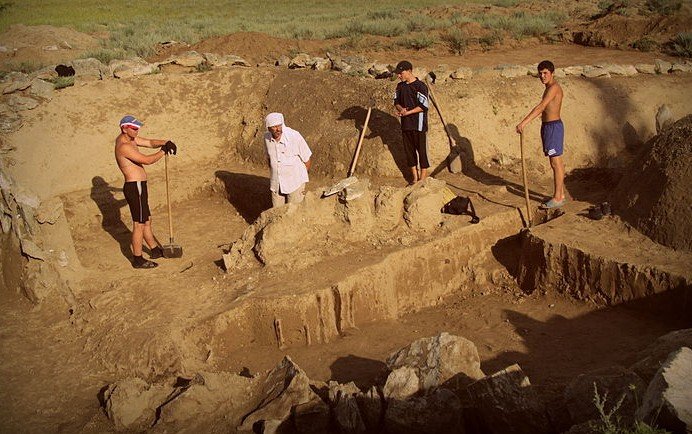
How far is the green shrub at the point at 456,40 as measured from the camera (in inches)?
717

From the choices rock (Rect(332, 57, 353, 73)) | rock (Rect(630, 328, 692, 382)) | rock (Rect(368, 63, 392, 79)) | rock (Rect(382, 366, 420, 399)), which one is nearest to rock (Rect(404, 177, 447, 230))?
rock (Rect(382, 366, 420, 399))

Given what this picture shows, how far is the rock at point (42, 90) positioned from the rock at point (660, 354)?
10.3m

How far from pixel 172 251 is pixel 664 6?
56.0 ft

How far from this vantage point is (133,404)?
240 inches

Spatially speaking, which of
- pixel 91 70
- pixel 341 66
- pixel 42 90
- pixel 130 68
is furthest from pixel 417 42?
pixel 42 90

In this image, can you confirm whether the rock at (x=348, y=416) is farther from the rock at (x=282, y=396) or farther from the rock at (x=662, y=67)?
the rock at (x=662, y=67)

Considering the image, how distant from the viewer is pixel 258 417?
5629 mm

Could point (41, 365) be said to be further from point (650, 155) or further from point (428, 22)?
point (428, 22)

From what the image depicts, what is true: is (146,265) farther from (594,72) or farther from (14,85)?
(594,72)

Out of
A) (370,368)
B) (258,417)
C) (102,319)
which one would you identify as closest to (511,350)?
(370,368)

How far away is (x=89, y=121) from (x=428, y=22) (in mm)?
13604

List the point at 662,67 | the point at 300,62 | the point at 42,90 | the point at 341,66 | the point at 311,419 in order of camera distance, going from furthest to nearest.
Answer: the point at 300,62
the point at 341,66
the point at 662,67
the point at 42,90
the point at 311,419

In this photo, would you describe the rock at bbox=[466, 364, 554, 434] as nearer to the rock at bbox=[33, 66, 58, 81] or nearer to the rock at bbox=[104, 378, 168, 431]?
the rock at bbox=[104, 378, 168, 431]

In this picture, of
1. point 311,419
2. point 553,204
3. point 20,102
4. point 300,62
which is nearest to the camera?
point 311,419
